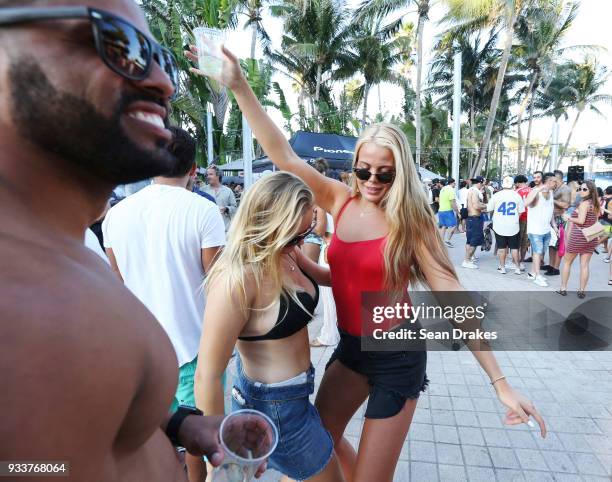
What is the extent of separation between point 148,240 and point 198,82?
47.5ft

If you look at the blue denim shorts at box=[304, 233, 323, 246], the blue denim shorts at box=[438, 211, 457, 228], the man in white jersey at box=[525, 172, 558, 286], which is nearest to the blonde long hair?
the blue denim shorts at box=[304, 233, 323, 246]

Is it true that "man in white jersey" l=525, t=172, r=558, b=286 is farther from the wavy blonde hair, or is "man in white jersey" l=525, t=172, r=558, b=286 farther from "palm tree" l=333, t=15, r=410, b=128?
"palm tree" l=333, t=15, r=410, b=128

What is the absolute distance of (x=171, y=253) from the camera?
2.28 meters

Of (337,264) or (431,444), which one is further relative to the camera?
(431,444)

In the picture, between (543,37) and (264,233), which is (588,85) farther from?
(264,233)

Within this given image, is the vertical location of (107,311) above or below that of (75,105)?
below

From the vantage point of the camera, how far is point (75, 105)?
2.07 feet

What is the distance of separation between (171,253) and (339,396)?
→ 1.24 m

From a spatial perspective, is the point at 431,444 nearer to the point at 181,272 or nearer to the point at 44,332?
the point at 181,272

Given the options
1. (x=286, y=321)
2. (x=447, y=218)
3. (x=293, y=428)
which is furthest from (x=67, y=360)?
(x=447, y=218)

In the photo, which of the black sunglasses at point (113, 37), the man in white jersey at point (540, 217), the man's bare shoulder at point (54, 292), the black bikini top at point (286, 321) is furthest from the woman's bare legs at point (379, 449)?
the man in white jersey at point (540, 217)

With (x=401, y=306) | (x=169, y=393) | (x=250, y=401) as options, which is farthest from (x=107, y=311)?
(x=401, y=306)

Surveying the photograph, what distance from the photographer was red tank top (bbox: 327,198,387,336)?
180 centimetres

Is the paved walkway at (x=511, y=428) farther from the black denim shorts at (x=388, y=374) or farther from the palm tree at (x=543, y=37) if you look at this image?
the palm tree at (x=543, y=37)
